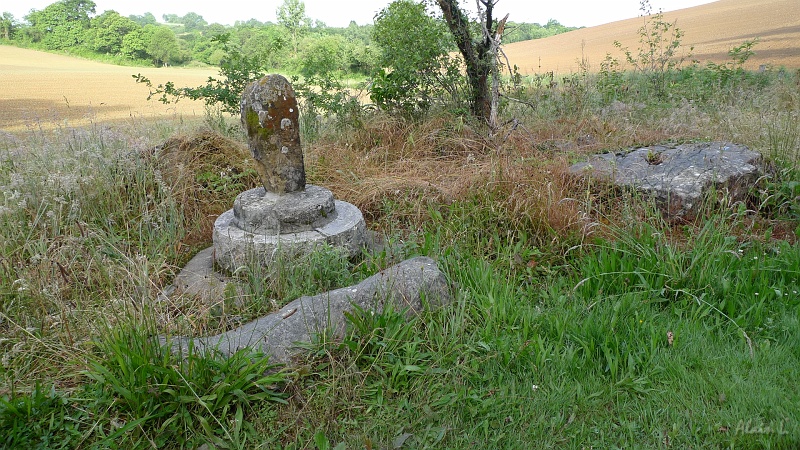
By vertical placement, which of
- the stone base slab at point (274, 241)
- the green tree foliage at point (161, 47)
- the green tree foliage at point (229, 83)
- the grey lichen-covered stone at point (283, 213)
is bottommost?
the stone base slab at point (274, 241)

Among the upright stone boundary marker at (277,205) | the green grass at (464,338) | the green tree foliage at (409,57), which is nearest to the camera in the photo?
the green grass at (464,338)

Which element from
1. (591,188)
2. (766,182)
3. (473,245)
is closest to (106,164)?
(473,245)

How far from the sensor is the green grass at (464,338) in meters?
2.42

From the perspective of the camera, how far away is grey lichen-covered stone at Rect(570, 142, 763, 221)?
177 inches

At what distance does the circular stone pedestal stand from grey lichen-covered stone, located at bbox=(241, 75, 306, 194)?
15 cm

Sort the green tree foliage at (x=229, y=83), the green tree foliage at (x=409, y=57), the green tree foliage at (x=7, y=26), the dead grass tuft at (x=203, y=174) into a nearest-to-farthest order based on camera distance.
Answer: the dead grass tuft at (x=203, y=174) → the green tree foliage at (x=409, y=57) → the green tree foliage at (x=229, y=83) → the green tree foliage at (x=7, y=26)

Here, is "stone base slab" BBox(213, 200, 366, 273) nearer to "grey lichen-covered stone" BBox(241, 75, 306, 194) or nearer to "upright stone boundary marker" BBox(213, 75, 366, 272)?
"upright stone boundary marker" BBox(213, 75, 366, 272)

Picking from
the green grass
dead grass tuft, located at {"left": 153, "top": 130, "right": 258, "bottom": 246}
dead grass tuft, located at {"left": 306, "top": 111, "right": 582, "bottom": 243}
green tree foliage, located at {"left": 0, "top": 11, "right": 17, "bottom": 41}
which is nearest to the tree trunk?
dead grass tuft, located at {"left": 306, "top": 111, "right": 582, "bottom": 243}

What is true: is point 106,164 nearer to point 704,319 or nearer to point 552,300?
point 552,300

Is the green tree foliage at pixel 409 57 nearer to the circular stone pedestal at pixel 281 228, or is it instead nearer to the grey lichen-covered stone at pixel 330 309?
the circular stone pedestal at pixel 281 228

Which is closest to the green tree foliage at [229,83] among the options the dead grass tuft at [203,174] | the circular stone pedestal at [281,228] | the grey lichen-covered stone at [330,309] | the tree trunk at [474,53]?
the dead grass tuft at [203,174]

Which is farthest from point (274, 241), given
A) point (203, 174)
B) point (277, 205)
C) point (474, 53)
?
point (474, 53)

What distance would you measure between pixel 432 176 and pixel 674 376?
3165 millimetres

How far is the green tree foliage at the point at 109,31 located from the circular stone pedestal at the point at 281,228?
37328mm
